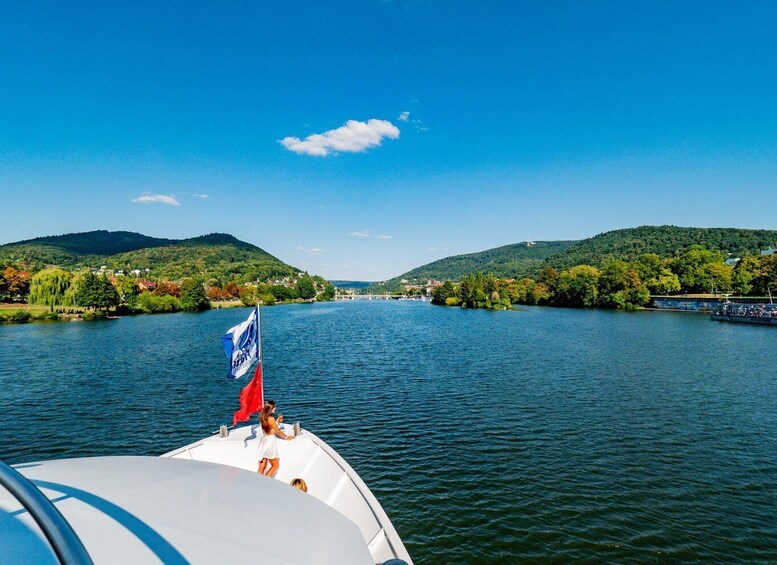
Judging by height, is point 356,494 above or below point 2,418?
above

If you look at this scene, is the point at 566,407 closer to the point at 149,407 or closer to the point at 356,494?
the point at 356,494

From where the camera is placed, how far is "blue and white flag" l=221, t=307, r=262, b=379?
566 inches

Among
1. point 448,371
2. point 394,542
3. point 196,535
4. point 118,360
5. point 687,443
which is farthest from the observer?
point 118,360

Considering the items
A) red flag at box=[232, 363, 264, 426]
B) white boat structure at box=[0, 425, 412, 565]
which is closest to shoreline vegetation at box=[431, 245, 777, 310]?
red flag at box=[232, 363, 264, 426]

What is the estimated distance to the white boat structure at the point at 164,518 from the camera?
11.7 ft

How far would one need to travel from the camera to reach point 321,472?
39.8 ft

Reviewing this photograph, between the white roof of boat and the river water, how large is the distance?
26.8 feet

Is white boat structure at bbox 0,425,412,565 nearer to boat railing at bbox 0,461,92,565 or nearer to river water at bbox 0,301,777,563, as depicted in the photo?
boat railing at bbox 0,461,92,565

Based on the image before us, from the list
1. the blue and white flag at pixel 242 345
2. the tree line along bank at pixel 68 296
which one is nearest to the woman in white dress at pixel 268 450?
the blue and white flag at pixel 242 345

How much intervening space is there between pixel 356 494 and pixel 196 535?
267 inches

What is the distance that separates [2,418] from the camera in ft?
81.3

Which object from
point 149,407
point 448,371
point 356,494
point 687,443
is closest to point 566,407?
point 687,443

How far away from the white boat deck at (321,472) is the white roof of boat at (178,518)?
3.81 m

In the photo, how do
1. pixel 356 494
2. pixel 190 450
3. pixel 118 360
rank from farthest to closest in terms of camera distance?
pixel 118 360 < pixel 190 450 < pixel 356 494
